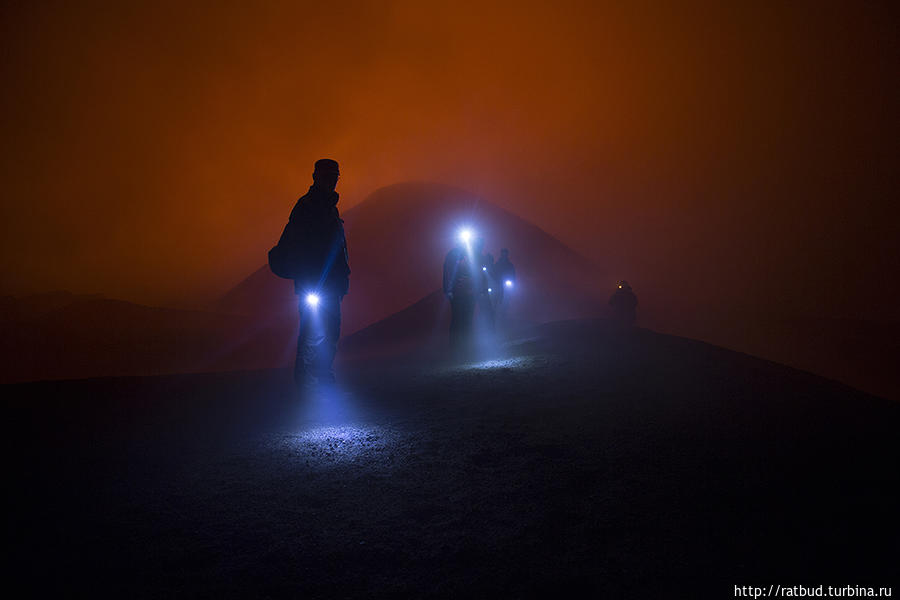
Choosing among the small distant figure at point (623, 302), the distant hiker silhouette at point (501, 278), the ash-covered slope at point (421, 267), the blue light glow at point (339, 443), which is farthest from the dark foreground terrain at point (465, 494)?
the ash-covered slope at point (421, 267)

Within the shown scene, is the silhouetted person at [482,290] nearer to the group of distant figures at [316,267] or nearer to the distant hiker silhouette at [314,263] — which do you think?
the group of distant figures at [316,267]

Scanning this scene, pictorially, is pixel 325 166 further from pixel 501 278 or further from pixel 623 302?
pixel 623 302

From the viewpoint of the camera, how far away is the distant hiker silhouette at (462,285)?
36.7 feet

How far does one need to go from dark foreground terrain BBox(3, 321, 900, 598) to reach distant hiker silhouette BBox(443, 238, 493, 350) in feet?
21.0

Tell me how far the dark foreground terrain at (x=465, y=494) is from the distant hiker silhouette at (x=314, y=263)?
119 cm

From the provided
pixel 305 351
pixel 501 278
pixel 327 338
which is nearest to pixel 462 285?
pixel 501 278

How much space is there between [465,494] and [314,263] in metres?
4.27

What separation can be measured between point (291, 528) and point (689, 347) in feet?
24.3

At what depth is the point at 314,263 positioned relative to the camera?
6.06 m

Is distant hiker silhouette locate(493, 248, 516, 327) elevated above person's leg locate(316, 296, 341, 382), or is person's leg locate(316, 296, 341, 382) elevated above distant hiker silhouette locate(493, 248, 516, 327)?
distant hiker silhouette locate(493, 248, 516, 327)

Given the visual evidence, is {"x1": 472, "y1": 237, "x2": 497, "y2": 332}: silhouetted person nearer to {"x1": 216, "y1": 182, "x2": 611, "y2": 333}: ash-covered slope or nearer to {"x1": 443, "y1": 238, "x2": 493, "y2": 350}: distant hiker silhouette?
{"x1": 443, "y1": 238, "x2": 493, "y2": 350}: distant hiker silhouette

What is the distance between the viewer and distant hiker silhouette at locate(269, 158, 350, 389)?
606 centimetres

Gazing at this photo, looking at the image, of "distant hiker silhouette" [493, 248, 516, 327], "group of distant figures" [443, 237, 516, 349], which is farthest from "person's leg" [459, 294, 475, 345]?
"distant hiker silhouette" [493, 248, 516, 327]

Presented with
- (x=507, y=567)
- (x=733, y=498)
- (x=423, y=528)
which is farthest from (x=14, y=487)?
(x=733, y=498)
